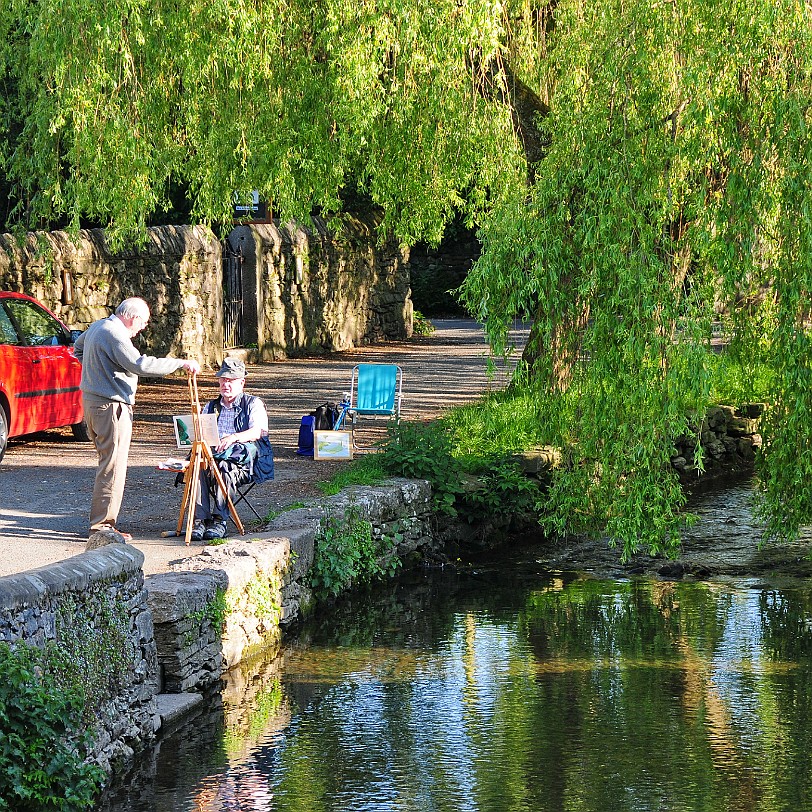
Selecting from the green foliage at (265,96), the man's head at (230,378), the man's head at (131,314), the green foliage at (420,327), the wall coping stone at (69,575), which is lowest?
the wall coping stone at (69,575)

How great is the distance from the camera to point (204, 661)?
8516 mm

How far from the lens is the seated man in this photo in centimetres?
1020

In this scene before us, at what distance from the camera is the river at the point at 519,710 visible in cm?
672

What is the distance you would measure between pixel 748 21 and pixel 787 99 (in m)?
0.68

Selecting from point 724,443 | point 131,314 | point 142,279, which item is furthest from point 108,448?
point 142,279

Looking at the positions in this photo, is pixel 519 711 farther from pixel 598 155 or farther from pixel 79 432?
pixel 79 432

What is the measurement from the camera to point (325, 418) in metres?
14.0

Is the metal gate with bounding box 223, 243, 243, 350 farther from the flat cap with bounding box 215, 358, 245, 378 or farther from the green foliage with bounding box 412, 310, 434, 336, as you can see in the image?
the flat cap with bounding box 215, 358, 245, 378

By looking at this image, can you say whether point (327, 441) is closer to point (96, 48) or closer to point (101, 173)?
point (101, 173)

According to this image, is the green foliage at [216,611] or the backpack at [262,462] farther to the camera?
the backpack at [262,462]

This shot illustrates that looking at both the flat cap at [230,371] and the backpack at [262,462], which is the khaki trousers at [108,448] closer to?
the flat cap at [230,371]

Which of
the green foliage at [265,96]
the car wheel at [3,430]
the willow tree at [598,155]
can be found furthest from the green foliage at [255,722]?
Answer: the green foliage at [265,96]

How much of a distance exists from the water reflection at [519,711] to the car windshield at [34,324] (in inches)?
205

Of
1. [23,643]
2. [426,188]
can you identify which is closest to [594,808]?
[23,643]
